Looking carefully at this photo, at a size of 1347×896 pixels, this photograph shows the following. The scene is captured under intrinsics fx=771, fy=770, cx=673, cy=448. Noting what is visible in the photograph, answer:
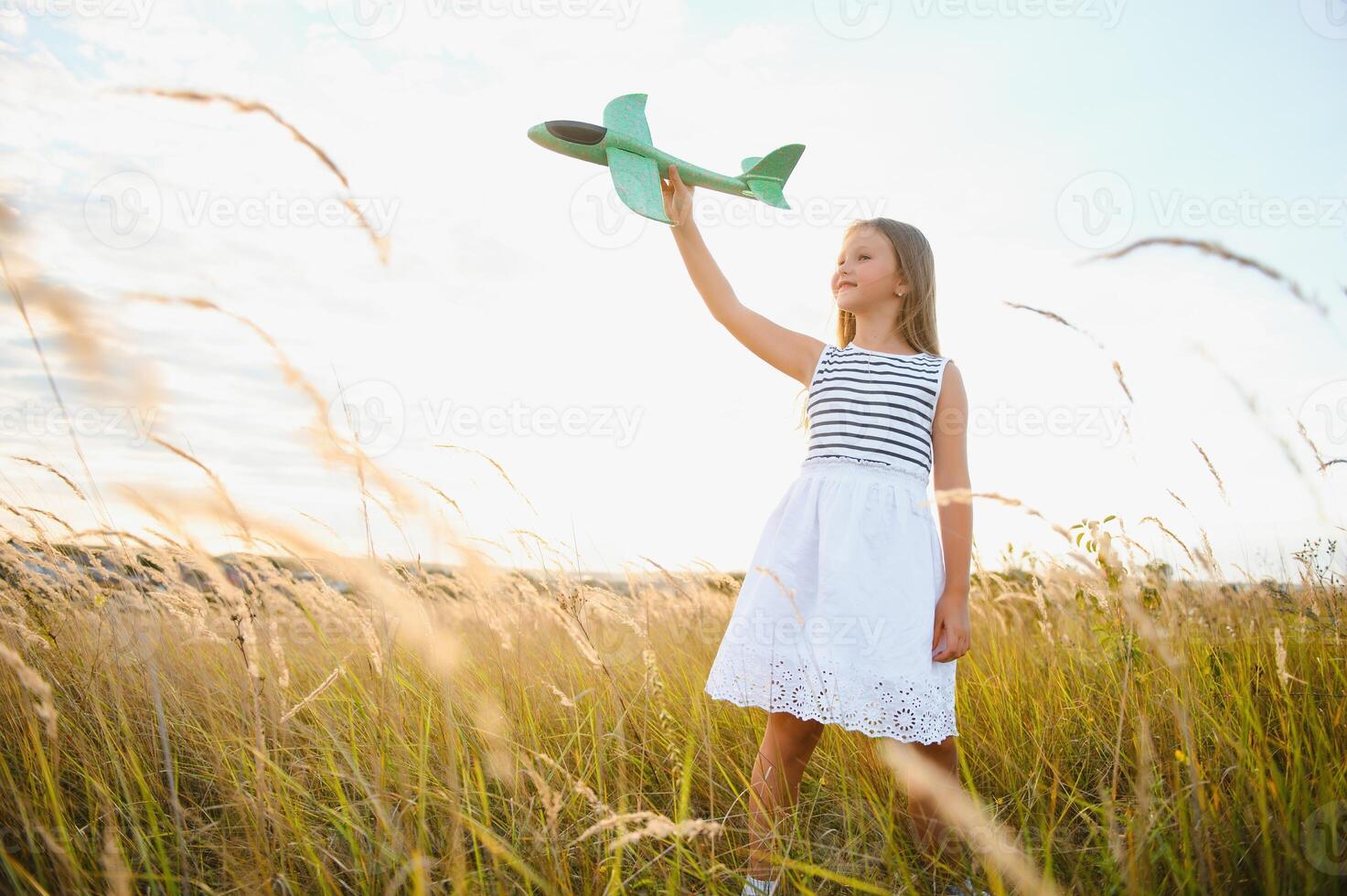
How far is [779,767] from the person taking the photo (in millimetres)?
2051

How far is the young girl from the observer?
6.55ft

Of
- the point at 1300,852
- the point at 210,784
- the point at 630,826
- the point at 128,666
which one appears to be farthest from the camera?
the point at 128,666

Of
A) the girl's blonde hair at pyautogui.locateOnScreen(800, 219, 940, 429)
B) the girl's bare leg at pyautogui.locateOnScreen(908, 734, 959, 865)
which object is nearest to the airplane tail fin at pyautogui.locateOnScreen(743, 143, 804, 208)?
the girl's blonde hair at pyautogui.locateOnScreen(800, 219, 940, 429)

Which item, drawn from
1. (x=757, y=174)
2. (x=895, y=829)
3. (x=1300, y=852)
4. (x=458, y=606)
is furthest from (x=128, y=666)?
(x=1300, y=852)

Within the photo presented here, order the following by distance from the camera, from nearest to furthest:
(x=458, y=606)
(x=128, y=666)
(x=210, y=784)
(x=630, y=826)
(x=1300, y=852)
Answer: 1. (x=1300, y=852)
2. (x=630, y=826)
3. (x=210, y=784)
4. (x=128, y=666)
5. (x=458, y=606)

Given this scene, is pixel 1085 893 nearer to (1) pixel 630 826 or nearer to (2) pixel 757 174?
(1) pixel 630 826

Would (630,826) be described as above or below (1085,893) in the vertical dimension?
below

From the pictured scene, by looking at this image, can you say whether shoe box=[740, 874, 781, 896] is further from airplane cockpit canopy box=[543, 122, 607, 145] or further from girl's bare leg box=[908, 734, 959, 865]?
airplane cockpit canopy box=[543, 122, 607, 145]

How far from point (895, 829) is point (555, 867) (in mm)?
1067

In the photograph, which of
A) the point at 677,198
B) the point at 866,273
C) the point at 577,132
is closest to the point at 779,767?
the point at 866,273

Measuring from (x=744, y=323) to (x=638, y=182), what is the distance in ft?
2.05

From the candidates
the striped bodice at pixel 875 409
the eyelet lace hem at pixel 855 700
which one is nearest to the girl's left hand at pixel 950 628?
the eyelet lace hem at pixel 855 700

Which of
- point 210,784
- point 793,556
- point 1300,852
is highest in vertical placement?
point 793,556

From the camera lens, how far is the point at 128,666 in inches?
122
